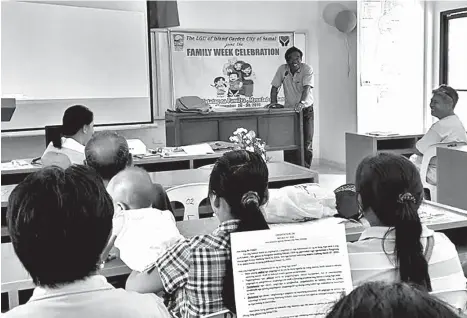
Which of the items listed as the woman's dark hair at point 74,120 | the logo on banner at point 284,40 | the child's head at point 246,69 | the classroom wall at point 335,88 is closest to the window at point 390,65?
the classroom wall at point 335,88

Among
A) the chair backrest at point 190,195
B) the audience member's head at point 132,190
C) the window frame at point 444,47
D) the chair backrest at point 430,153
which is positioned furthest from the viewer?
the window frame at point 444,47

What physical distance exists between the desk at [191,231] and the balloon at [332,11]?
18.3 ft

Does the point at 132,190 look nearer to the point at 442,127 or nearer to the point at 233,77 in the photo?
the point at 442,127

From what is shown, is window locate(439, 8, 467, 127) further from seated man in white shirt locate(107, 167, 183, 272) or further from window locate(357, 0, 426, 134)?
seated man in white shirt locate(107, 167, 183, 272)

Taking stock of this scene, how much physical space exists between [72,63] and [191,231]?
4.81 meters

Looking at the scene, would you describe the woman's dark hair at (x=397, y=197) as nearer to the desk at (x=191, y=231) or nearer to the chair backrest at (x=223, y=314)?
the desk at (x=191, y=231)

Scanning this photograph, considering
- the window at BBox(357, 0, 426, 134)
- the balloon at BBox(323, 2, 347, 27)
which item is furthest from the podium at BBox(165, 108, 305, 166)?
the balloon at BBox(323, 2, 347, 27)

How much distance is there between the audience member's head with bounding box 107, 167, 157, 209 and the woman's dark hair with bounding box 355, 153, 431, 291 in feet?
2.58

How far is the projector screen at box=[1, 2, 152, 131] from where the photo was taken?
650 cm

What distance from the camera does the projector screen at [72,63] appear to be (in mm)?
6504

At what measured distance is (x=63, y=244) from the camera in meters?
1.12

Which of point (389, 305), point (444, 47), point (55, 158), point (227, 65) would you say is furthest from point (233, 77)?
point (389, 305)

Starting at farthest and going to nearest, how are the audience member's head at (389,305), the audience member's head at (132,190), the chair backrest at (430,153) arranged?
the chair backrest at (430,153), the audience member's head at (132,190), the audience member's head at (389,305)

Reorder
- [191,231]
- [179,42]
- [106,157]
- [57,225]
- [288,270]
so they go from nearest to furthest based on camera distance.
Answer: [57,225], [288,270], [191,231], [106,157], [179,42]
